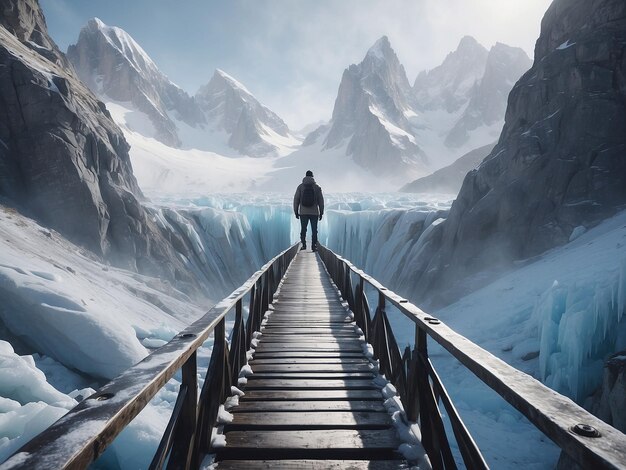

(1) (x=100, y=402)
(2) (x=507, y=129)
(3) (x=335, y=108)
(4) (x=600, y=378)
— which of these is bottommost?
(4) (x=600, y=378)

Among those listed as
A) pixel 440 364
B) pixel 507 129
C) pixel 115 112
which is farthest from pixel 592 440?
pixel 115 112

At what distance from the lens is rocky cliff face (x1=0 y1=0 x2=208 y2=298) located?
818 inches

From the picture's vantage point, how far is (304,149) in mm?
198625

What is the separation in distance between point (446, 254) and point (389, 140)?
137142 mm

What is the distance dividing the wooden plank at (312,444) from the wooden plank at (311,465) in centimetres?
8

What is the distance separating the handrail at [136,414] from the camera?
1.12 m

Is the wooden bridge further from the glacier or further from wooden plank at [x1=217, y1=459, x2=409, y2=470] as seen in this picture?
the glacier

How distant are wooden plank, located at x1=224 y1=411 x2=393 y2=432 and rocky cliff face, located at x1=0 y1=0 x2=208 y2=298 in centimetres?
2203

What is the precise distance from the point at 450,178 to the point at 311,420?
364 ft

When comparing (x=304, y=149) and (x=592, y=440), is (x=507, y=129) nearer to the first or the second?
(x=592, y=440)

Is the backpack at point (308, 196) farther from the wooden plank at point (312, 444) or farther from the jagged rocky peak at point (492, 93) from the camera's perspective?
the jagged rocky peak at point (492, 93)

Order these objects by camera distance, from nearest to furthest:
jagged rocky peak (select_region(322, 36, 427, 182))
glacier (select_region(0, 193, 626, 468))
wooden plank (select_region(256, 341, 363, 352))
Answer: wooden plank (select_region(256, 341, 363, 352)), glacier (select_region(0, 193, 626, 468)), jagged rocky peak (select_region(322, 36, 427, 182))

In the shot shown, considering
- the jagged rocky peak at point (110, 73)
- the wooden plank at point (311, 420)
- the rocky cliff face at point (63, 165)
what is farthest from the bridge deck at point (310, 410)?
the jagged rocky peak at point (110, 73)

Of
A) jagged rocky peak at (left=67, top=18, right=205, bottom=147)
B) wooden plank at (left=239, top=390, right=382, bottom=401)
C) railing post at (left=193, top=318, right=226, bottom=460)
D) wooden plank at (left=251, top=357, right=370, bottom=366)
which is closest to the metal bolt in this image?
railing post at (left=193, top=318, right=226, bottom=460)
